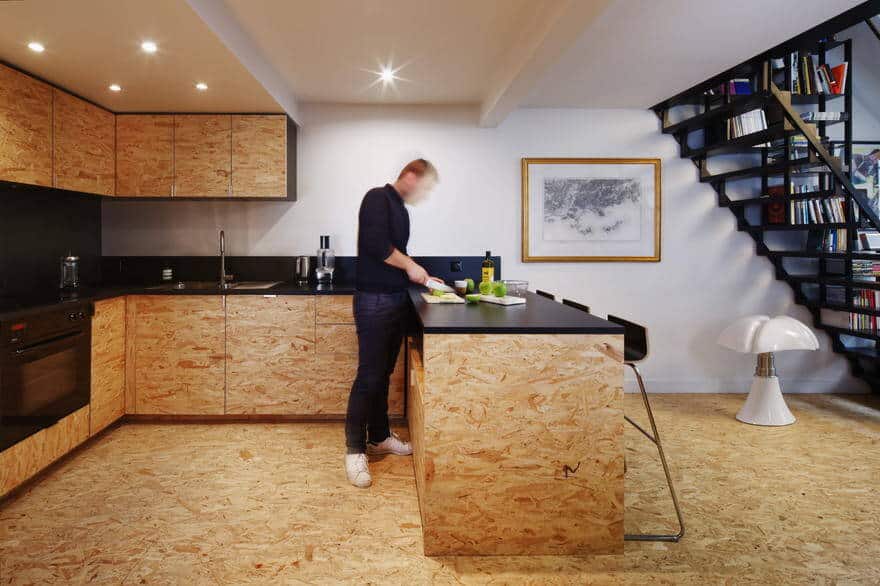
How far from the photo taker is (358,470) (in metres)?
2.71

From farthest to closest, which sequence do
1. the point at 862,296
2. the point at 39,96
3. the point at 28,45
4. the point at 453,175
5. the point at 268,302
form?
the point at 453,175 → the point at 862,296 → the point at 268,302 → the point at 39,96 → the point at 28,45

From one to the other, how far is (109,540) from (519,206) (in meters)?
3.50

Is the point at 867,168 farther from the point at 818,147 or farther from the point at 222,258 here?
the point at 222,258

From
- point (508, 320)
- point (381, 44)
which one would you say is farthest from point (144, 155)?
point (508, 320)

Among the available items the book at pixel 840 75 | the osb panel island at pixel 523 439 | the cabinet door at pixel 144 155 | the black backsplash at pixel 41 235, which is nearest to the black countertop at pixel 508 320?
the osb panel island at pixel 523 439

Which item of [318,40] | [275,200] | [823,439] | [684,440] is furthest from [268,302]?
[823,439]

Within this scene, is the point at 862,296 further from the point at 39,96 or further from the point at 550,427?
the point at 39,96

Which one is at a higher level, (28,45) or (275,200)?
(28,45)

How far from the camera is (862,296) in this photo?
159 inches

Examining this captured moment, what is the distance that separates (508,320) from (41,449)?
249cm

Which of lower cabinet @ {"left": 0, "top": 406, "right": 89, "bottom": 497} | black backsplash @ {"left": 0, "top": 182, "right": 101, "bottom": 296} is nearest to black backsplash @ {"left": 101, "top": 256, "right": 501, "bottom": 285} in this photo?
black backsplash @ {"left": 0, "top": 182, "right": 101, "bottom": 296}

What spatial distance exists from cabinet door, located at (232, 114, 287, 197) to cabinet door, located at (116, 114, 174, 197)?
0.47 meters

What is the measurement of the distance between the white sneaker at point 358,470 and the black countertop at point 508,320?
2.89ft

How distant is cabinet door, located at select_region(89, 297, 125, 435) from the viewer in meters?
3.24
